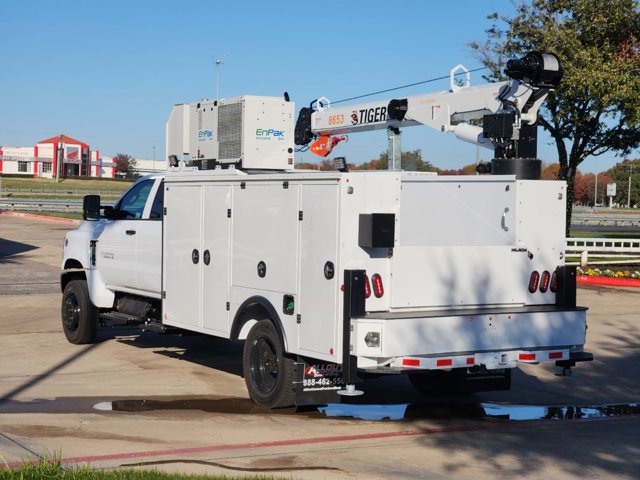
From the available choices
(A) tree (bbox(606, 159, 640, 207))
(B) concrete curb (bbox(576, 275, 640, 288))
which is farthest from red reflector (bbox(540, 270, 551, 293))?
(A) tree (bbox(606, 159, 640, 207))

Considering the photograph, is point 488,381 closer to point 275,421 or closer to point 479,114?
point 275,421

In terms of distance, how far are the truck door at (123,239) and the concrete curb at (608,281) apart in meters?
14.3

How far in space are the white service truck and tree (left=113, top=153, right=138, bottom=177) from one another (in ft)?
475

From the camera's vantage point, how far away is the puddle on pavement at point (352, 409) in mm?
10008

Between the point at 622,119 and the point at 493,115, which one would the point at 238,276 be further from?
the point at 622,119

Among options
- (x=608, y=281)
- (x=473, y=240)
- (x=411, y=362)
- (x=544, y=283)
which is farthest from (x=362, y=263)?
(x=608, y=281)

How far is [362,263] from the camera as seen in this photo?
891cm

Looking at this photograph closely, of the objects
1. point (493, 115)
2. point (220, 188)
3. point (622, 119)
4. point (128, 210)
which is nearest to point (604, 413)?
point (493, 115)

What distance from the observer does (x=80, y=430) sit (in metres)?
8.98

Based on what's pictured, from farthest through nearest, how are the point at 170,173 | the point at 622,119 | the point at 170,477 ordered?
the point at 622,119
the point at 170,173
the point at 170,477

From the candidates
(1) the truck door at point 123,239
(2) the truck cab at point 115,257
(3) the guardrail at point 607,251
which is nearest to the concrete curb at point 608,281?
(3) the guardrail at point 607,251

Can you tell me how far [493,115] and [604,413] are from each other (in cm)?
358

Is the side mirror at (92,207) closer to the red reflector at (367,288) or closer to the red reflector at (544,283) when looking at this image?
the red reflector at (367,288)

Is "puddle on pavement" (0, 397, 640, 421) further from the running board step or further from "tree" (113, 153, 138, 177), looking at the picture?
"tree" (113, 153, 138, 177)
